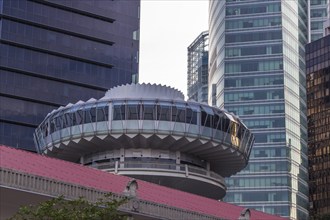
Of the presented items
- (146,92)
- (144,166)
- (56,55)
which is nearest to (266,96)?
(56,55)

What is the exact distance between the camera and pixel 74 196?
4431 centimetres

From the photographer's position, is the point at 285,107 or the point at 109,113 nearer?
the point at 109,113

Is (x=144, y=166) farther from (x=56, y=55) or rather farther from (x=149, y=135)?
(x=56, y=55)

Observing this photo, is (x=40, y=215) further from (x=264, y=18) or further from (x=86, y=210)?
(x=264, y=18)

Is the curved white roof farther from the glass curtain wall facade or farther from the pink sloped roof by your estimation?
the glass curtain wall facade

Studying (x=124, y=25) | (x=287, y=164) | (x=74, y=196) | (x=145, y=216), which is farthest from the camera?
(x=287, y=164)

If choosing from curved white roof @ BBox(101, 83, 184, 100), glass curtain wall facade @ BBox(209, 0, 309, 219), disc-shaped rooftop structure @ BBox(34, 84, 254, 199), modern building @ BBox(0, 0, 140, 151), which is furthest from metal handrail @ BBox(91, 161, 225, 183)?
glass curtain wall facade @ BBox(209, 0, 309, 219)

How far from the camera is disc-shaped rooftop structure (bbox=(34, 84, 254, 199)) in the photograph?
295 ft

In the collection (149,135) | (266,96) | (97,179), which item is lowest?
(97,179)

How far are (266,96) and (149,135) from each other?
98.7 m

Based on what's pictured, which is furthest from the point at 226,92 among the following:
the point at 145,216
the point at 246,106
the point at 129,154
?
the point at 145,216

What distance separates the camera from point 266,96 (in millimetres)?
184875

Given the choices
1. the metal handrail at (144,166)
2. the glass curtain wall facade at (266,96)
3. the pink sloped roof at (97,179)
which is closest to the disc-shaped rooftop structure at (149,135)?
the metal handrail at (144,166)

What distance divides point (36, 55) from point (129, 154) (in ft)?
213
